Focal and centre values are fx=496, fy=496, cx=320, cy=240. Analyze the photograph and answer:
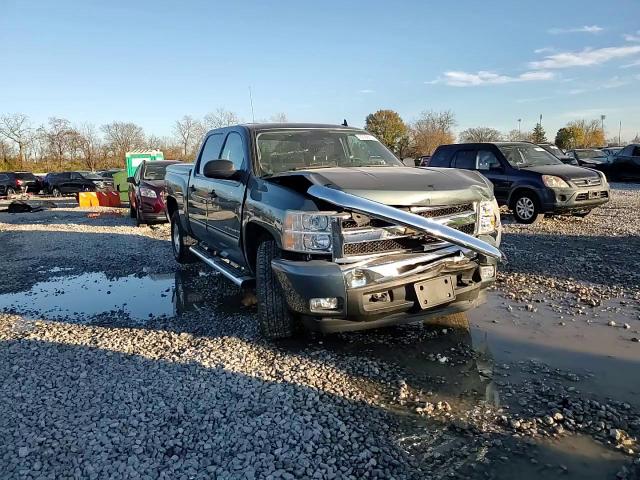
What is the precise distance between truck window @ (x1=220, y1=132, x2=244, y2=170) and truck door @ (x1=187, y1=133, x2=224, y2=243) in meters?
0.27

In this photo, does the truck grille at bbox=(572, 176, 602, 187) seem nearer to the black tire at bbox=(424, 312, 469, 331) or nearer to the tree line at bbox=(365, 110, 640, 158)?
the black tire at bbox=(424, 312, 469, 331)

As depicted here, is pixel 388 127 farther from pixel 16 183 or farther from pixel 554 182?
pixel 554 182

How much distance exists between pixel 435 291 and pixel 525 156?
8.52 m

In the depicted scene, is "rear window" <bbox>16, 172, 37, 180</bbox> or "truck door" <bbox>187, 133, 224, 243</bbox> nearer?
"truck door" <bbox>187, 133, 224, 243</bbox>

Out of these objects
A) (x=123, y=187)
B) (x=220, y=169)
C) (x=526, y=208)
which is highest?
(x=220, y=169)

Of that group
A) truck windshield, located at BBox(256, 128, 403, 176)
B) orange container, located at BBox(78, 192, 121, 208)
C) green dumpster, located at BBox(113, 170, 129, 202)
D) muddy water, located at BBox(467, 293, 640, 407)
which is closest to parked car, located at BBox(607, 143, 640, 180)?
muddy water, located at BBox(467, 293, 640, 407)

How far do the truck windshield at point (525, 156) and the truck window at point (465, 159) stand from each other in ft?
2.08

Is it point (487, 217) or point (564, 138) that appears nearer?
point (487, 217)

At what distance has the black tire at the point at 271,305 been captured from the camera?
14.0ft

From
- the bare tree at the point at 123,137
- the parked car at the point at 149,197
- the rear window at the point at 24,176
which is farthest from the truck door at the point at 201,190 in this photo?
the bare tree at the point at 123,137

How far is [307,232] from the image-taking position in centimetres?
381

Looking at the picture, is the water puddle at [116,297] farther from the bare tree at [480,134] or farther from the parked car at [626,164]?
the bare tree at [480,134]

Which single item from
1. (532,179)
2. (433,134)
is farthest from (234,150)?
(433,134)

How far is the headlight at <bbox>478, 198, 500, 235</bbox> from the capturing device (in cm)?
433
